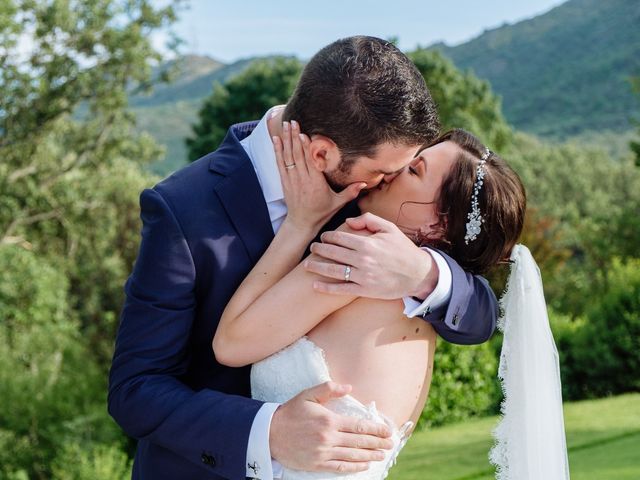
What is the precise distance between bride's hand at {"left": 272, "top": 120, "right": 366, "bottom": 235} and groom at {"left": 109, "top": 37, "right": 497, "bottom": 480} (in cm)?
4

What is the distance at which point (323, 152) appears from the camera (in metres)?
2.32

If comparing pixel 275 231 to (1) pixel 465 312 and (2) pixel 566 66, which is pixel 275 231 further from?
(2) pixel 566 66

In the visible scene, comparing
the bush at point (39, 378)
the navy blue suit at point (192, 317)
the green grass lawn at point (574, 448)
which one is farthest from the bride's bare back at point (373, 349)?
the bush at point (39, 378)

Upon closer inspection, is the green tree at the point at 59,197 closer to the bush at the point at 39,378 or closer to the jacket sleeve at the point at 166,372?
the bush at the point at 39,378

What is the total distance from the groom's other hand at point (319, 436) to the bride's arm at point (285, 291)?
188mm

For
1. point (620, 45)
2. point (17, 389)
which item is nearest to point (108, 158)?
point (17, 389)

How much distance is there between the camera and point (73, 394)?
36.3 ft

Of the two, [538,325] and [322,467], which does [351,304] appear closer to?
[322,467]

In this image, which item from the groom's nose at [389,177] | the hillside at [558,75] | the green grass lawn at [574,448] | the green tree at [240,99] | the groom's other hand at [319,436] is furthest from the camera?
the hillside at [558,75]

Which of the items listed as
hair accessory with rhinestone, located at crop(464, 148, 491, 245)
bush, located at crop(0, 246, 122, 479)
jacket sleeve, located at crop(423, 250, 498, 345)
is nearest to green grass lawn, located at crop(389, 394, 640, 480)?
jacket sleeve, located at crop(423, 250, 498, 345)

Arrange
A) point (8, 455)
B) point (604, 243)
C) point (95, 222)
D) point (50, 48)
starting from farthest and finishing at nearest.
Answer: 1. point (95, 222)
2. point (604, 243)
3. point (50, 48)
4. point (8, 455)

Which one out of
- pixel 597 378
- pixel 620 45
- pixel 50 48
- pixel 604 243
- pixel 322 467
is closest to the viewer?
pixel 322 467

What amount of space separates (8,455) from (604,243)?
12880 mm

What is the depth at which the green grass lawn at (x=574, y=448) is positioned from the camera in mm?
5633
